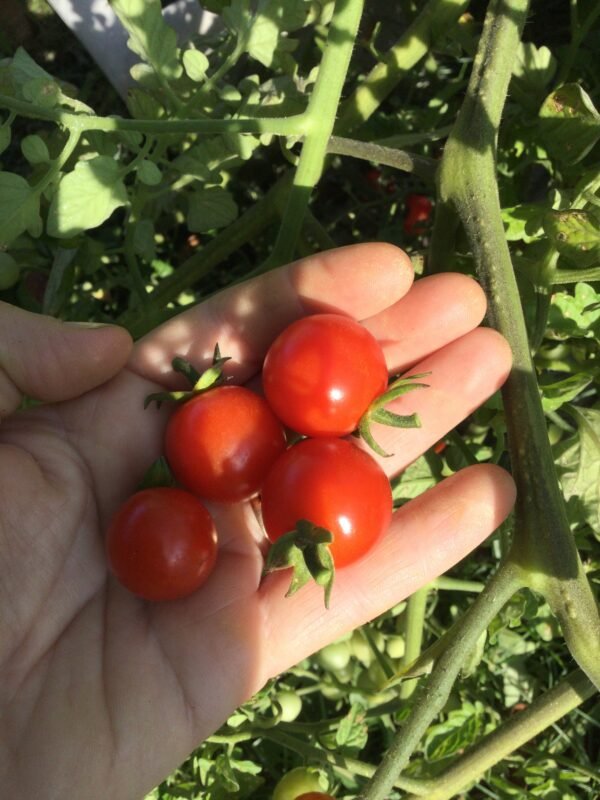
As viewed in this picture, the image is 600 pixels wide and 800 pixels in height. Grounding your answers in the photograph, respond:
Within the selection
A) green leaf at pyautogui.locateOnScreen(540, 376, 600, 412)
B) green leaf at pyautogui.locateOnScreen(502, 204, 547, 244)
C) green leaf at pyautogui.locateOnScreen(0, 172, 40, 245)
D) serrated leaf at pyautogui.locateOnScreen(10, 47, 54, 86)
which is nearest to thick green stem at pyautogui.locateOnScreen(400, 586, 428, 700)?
green leaf at pyautogui.locateOnScreen(540, 376, 600, 412)

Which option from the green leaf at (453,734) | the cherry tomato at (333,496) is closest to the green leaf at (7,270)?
the cherry tomato at (333,496)

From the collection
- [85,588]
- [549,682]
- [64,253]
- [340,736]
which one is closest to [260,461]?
[85,588]

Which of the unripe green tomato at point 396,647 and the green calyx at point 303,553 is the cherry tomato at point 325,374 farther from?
the unripe green tomato at point 396,647

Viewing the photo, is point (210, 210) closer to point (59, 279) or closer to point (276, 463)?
point (59, 279)

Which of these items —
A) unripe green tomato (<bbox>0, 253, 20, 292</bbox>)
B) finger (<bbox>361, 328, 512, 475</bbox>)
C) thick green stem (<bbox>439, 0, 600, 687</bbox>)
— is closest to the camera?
thick green stem (<bbox>439, 0, 600, 687</bbox>)

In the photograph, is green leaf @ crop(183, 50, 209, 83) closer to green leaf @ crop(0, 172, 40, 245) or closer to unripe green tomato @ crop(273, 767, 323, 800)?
green leaf @ crop(0, 172, 40, 245)

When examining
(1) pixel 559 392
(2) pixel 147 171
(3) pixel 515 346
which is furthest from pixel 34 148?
(1) pixel 559 392

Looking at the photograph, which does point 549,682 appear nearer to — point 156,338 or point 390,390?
point 390,390
